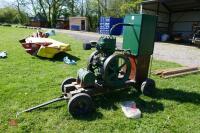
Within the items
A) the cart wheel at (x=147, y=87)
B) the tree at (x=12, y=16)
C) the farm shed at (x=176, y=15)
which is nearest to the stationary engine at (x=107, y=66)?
the cart wheel at (x=147, y=87)

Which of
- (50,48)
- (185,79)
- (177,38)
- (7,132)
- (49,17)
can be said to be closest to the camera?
(7,132)

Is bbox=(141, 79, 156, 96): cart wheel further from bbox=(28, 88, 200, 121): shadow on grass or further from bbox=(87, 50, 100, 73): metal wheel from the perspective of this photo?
bbox=(87, 50, 100, 73): metal wheel

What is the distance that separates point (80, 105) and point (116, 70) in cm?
117

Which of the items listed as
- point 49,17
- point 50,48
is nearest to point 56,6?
point 49,17

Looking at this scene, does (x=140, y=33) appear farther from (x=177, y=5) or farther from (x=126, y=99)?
(x=177, y=5)

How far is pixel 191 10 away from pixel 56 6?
38.1 m

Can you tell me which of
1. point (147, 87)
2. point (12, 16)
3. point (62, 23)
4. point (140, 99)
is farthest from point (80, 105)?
point (12, 16)

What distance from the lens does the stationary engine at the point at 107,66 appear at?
4.88 m

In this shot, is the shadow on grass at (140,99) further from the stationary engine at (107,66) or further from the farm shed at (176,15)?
the farm shed at (176,15)

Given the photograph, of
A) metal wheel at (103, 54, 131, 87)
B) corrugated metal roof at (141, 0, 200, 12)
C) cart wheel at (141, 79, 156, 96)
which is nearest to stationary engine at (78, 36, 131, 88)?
metal wheel at (103, 54, 131, 87)

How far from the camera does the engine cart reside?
468cm

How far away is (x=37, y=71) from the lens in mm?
7574

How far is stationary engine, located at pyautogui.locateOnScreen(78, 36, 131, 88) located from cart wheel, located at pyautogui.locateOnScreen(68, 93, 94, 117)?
0.44 meters

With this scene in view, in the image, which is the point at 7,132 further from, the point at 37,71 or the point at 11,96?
the point at 37,71
